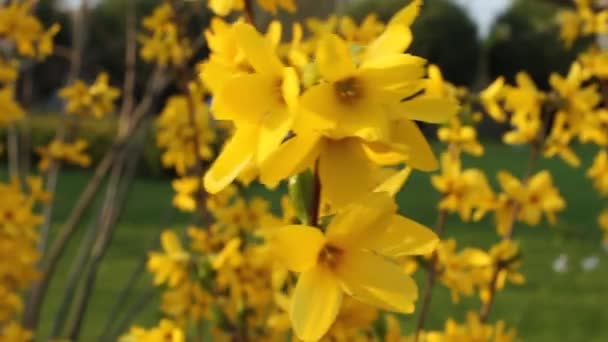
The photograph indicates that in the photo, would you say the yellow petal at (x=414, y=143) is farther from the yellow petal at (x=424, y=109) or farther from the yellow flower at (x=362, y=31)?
the yellow flower at (x=362, y=31)

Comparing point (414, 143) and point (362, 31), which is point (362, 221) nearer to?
point (414, 143)

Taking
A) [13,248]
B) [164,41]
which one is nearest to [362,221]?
[13,248]

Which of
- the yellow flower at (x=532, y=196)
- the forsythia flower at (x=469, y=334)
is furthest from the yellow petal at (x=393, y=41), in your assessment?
the yellow flower at (x=532, y=196)

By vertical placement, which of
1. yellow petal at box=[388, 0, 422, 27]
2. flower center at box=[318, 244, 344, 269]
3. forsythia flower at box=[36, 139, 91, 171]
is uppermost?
yellow petal at box=[388, 0, 422, 27]

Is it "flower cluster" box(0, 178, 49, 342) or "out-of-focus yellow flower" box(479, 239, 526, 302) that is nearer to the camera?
"out-of-focus yellow flower" box(479, 239, 526, 302)

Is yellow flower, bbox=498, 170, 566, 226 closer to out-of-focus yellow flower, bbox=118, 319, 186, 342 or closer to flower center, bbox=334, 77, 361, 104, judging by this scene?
out-of-focus yellow flower, bbox=118, 319, 186, 342

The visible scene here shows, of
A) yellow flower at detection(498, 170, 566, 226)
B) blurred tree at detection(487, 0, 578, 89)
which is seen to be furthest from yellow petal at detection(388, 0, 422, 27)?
blurred tree at detection(487, 0, 578, 89)

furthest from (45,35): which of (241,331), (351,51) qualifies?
(351,51)

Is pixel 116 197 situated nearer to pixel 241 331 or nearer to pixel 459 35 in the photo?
pixel 241 331

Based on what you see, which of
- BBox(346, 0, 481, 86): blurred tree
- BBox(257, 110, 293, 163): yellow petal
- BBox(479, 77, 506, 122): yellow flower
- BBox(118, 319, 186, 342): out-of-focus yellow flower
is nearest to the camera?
BBox(257, 110, 293, 163): yellow petal
